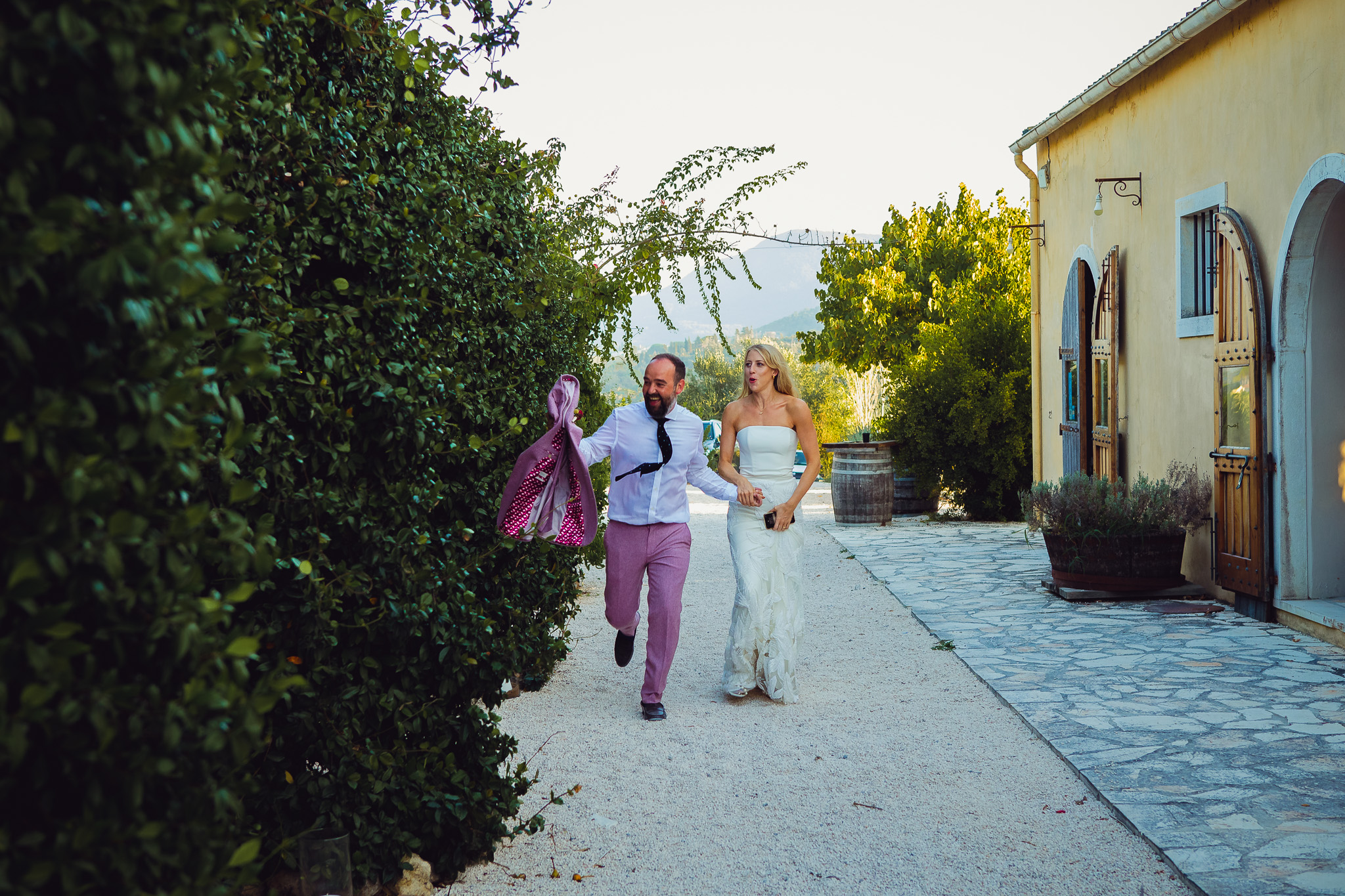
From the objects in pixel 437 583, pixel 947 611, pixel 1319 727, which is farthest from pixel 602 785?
pixel 947 611

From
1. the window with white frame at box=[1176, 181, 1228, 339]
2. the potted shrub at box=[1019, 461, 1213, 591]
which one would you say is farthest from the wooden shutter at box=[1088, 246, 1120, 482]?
the potted shrub at box=[1019, 461, 1213, 591]

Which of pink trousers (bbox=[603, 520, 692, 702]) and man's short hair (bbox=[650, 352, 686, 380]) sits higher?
man's short hair (bbox=[650, 352, 686, 380])

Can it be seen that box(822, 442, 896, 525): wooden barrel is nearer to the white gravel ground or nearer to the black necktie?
the white gravel ground

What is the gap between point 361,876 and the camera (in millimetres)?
3098

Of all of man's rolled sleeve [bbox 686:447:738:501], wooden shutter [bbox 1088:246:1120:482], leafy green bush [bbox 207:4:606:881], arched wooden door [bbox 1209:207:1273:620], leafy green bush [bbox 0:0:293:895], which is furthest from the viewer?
wooden shutter [bbox 1088:246:1120:482]

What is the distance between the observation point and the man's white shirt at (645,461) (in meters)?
5.38

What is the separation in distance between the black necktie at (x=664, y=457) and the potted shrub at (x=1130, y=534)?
4.38 metres

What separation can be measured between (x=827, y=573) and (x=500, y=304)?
676cm

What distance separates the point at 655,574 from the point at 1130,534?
15.0 feet

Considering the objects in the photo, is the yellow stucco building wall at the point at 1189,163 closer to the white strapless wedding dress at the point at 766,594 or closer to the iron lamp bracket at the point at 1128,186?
the iron lamp bracket at the point at 1128,186

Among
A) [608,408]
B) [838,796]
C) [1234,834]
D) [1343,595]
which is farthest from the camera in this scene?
[608,408]

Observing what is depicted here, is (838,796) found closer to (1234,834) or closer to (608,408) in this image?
(1234,834)

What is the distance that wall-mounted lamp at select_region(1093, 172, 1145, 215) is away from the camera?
380 inches

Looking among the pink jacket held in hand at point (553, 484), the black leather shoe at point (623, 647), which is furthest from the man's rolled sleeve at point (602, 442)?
the black leather shoe at point (623, 647)
